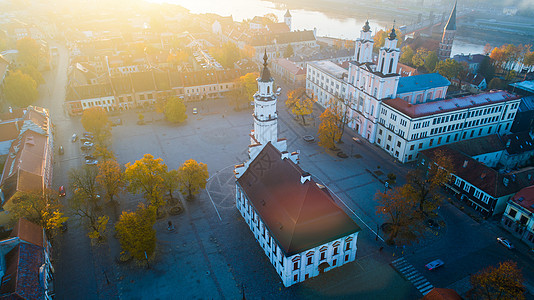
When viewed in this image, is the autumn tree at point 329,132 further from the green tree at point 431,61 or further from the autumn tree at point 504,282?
the green tree at point 431,61

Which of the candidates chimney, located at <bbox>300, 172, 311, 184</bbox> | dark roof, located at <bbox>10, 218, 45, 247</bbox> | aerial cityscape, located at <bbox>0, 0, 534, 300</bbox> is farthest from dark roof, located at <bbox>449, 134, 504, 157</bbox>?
dark roof, located at <bbox>10, 218, 45, 247</bbox>

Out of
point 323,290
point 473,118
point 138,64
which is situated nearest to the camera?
point 323,290

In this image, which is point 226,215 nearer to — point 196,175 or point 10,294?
point 196,175

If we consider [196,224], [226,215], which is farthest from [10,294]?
[226,215]

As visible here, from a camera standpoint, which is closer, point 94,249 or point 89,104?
point 94,249

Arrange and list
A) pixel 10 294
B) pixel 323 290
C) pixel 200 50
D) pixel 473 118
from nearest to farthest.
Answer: pixel 10 294 → pixel 323 290 → pixel 473 118 → pixel 200 50

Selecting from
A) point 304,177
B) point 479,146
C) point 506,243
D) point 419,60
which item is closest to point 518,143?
point 479,146

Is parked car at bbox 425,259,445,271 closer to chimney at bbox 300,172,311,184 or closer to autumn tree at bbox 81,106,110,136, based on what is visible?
chimney at bbox 300,172,311,184
